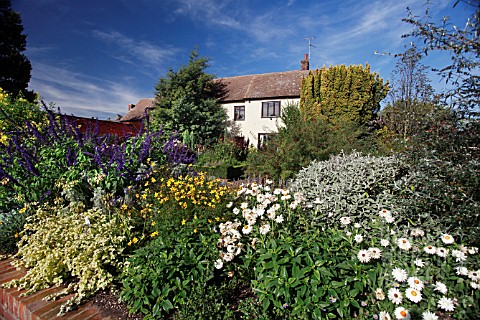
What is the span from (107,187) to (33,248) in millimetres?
1011

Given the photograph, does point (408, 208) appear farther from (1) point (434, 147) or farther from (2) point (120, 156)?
(2) point (120, 156)

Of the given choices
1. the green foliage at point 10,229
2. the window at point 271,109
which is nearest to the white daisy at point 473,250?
the green foliage at point 10,229

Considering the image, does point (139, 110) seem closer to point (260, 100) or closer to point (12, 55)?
point (12, 55)

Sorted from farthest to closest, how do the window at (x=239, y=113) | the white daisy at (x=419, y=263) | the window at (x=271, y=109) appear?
the window at (x=239, y=113)
the window at (x=271, y=109)
the white daisy at (x=419, y=263)

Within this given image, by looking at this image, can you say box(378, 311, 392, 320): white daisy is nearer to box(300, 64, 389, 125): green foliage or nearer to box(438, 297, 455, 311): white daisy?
box(438, 297, 455, 311): white daisy

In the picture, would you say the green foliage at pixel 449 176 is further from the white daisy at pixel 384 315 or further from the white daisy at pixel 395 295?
the white daisy at pixel 384 315

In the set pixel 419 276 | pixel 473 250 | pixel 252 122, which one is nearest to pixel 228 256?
pixel 419 276

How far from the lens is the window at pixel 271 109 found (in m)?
18.2

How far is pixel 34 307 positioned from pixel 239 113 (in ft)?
60.6

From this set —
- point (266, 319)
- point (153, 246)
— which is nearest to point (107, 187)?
point (153, 246)

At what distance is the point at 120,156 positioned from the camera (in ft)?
12.0

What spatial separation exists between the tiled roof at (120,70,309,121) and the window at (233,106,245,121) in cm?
71

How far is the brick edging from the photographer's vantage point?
6.88 ft

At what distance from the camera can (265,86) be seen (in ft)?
63.8
